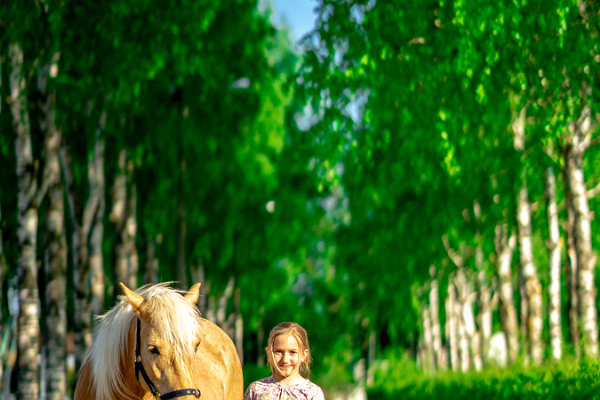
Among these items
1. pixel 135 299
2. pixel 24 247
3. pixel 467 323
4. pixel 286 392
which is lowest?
pixel 286 392

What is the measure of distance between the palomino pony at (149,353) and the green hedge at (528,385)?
14.2 feet

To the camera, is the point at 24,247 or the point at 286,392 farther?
the point at 24,247

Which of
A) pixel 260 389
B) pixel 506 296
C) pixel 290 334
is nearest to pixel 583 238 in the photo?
pixel 506 296

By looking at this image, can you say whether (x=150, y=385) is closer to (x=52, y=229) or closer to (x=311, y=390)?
(x=311, y=390)

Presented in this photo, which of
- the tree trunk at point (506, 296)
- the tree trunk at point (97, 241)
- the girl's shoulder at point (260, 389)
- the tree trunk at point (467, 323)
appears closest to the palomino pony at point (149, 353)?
the girl's shoulder at point (260, 389)

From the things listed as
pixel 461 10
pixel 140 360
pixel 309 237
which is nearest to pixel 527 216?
pixel 461 10

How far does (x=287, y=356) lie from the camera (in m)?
4.65

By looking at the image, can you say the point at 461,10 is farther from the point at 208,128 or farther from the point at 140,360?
the point at 208,128

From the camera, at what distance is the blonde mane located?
195 inches

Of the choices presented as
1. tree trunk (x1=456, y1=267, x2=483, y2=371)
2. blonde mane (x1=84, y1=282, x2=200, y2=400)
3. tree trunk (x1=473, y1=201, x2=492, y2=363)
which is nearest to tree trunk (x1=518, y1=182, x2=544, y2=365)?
tree trunk (x1=473, y1=201, x2=492, y2=363)

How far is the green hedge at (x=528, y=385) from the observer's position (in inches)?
310

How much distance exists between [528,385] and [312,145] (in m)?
5.11

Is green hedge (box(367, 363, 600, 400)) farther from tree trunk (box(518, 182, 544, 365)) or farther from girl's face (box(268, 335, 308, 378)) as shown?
girl's face (box(268, 335, 308, 378))

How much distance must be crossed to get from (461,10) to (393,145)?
631cm
